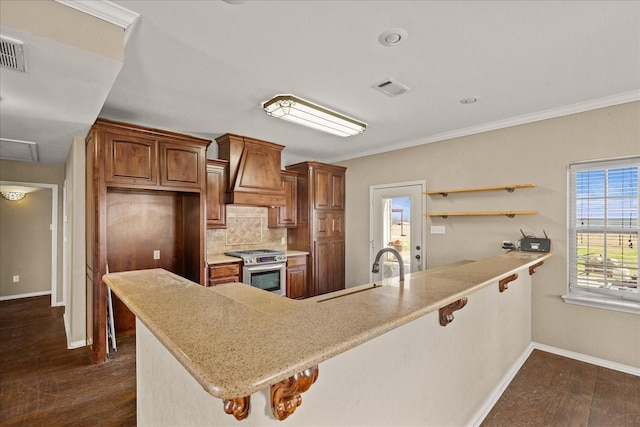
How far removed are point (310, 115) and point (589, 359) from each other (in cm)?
363

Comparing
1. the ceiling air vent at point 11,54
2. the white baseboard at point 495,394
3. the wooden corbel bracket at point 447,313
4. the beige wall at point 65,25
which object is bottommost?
the white baseboard at point 495,394

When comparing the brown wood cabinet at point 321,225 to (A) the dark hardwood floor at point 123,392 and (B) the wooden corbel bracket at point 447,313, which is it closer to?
(A) the dark hardwood floor at point 123,392

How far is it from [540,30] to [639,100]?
5.72 feet

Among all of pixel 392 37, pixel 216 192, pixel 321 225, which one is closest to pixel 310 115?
pixel 392 37

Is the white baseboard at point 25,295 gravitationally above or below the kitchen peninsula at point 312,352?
below

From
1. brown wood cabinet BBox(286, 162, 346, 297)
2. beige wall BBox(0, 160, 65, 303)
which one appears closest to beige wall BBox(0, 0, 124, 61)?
brown wood cabinet BBox(286, 162, 346, 297)

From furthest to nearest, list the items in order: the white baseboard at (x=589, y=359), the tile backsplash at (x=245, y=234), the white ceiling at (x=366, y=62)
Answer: the tile backsplash at (x=245, y=234)
the white baseboard at (x=589, y=359)
the white ceiling at (x=366, y=62)

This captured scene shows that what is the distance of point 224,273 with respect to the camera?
12.8 feet

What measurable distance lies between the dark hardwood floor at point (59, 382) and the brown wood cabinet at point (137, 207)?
253 millimetres

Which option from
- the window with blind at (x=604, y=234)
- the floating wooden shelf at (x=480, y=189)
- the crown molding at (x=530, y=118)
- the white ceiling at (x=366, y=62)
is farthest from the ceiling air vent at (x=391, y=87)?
the window with blind at (x=604, y=234)

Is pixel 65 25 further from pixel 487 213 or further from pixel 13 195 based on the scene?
pixel 13 195

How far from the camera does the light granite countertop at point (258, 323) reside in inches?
26.9

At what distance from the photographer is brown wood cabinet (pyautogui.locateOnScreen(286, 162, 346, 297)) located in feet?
16.2

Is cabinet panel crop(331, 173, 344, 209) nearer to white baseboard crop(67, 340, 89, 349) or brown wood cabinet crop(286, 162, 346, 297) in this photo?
brown wood cabinet crop(286, 162, 346, 297)
